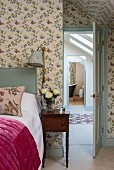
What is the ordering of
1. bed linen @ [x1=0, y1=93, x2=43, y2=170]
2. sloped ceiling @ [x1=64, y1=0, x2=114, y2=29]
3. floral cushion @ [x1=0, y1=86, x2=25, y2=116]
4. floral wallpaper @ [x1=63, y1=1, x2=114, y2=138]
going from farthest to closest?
1. floral wallpaper @ [x1=63, y1=1, x2=114, y2=138]
2. sloped ceiling @ [x1=64, y1=0, x2=114, y2=29]
3. floral cushion @ [x1=0, y1=86, x2=25, y2=116]
4. bed linen @ [x1=0, y1=93, x2=43, y2=170]

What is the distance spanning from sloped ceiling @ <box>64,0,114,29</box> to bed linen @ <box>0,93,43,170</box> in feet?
5.40

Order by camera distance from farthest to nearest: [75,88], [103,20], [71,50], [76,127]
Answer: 1. [75,88]
2. [71,50]
3. [76,127]
4. [103,20]

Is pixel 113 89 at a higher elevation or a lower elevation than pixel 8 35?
lower

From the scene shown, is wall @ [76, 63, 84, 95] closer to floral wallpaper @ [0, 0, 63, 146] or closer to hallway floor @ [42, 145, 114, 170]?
hallway floor @ [42, 145, 114, 170]

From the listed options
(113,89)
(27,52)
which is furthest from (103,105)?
(27,52)

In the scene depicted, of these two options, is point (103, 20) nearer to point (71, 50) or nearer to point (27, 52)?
point (27, 52)

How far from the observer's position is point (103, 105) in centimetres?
473

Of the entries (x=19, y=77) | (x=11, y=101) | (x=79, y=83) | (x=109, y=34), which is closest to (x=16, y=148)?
(x=11, y=101)

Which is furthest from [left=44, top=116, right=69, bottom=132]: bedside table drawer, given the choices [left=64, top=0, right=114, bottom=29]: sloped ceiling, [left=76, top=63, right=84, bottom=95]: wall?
[left=76, top=63, right=84, bottom=95]: wall

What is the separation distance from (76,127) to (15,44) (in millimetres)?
3077

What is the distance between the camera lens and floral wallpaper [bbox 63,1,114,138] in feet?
15.4

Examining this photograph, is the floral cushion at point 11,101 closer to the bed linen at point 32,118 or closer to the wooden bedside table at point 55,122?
the bed linen at point 32,118

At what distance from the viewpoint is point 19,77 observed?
413 cm

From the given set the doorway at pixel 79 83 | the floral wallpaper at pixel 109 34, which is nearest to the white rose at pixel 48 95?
the floral wallpaper at pixel 109 34
